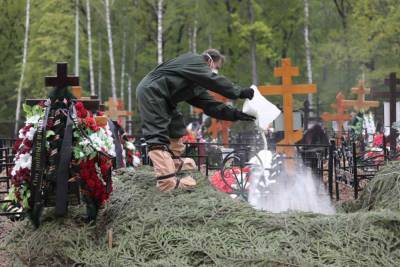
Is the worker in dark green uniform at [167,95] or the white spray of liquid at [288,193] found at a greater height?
the worker in dark green uniform at [167,95]

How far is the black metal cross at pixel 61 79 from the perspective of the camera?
235 inches

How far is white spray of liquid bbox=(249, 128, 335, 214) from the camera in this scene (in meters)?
7.57

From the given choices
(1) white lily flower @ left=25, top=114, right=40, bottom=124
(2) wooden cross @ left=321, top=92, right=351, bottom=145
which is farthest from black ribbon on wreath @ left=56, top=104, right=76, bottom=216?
(2) wooden cross @ left=321, top=92, right=351, bottom=145

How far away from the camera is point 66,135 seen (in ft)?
17.1

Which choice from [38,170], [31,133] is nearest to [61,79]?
[31,133]

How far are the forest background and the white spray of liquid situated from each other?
19.4 meters

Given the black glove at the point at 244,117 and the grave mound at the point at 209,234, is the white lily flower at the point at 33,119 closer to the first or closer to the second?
the grave mound at the point at 209,234

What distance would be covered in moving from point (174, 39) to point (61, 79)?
104 ft

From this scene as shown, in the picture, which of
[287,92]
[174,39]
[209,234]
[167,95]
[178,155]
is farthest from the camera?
[174,39]

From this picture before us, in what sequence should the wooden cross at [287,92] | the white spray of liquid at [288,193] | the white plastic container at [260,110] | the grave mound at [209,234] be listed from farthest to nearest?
the wooden cross at [287,92]
the white spray of liquid at [288,193]
the white plastic container at [260,110]
the grave mound at [209,234]

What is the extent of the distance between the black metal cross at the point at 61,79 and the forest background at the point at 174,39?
21.5 metres

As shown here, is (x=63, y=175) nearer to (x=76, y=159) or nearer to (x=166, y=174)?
(x=76, y=159)

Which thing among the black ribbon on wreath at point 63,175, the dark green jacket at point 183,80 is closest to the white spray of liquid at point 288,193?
the dark green jacket at point 183,80

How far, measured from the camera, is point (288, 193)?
7906 millimetres
